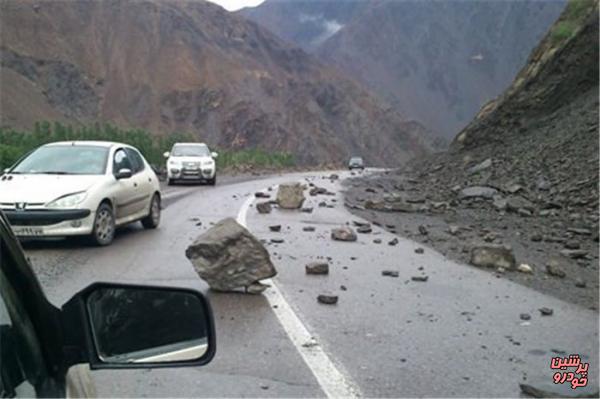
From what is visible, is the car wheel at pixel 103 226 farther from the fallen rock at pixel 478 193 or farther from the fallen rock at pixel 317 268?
the fallen rock at pixel 478 193

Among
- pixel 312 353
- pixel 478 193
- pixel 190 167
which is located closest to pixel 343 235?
pixel 312 353

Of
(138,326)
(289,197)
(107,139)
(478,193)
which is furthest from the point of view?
(107,139)

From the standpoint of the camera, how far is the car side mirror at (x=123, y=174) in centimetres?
1128

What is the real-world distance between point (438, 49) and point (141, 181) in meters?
143

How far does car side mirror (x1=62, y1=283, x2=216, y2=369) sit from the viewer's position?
188cm

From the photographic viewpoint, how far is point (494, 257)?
401 inches

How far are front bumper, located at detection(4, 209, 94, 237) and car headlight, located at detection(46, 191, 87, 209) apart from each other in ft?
0.29

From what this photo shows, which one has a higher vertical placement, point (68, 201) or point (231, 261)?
point (68, 201)

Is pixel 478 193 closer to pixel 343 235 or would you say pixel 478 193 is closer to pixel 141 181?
pixel 343 235

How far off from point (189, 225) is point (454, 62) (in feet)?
460

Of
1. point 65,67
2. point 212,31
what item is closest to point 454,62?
point 212,31

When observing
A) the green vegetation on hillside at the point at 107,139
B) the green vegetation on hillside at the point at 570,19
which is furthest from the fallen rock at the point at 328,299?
the green vegetation on hillside at the point at 570,19

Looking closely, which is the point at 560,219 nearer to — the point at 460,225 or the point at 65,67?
the point at 460,225

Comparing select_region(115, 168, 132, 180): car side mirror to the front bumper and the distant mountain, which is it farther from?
the distant mountain
